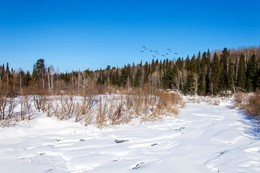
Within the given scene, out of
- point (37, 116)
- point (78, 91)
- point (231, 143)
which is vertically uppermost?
point (78, 91)

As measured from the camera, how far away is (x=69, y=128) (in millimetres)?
10531

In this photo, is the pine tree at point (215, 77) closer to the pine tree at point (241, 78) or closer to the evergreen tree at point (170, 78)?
the pine tree at point (241, 78)

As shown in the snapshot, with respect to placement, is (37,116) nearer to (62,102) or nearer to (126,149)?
(62,102)

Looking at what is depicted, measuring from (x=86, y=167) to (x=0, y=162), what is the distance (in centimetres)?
191

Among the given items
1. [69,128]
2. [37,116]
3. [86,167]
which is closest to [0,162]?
[86,167]

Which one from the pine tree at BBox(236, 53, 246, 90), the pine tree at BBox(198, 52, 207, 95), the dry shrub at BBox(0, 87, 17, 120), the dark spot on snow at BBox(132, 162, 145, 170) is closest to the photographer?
the dark spot on snow at BBox(132, 162, 145, 170)

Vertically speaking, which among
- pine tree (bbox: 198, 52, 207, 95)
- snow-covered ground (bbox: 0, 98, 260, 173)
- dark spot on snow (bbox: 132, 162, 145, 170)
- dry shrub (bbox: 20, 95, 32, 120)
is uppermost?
pine tree (bbox: 198, 52, 207, 95)

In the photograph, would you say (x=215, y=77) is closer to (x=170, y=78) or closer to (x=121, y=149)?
(x=170, y=78)

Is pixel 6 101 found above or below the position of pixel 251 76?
below

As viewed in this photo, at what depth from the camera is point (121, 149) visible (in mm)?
7707

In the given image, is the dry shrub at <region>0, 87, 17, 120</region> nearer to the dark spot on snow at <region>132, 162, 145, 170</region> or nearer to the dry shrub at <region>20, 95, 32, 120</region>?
the dry shrub at <region>20, 95, 32, 120</region>

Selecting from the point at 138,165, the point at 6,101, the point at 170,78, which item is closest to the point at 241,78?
the point at 170,78

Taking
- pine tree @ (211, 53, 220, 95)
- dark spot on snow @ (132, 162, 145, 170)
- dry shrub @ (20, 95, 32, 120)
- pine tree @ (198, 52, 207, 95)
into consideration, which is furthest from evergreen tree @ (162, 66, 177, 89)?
dark spot on snow @ (132, 162, 145, 170)

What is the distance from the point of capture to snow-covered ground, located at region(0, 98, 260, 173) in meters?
6.02
